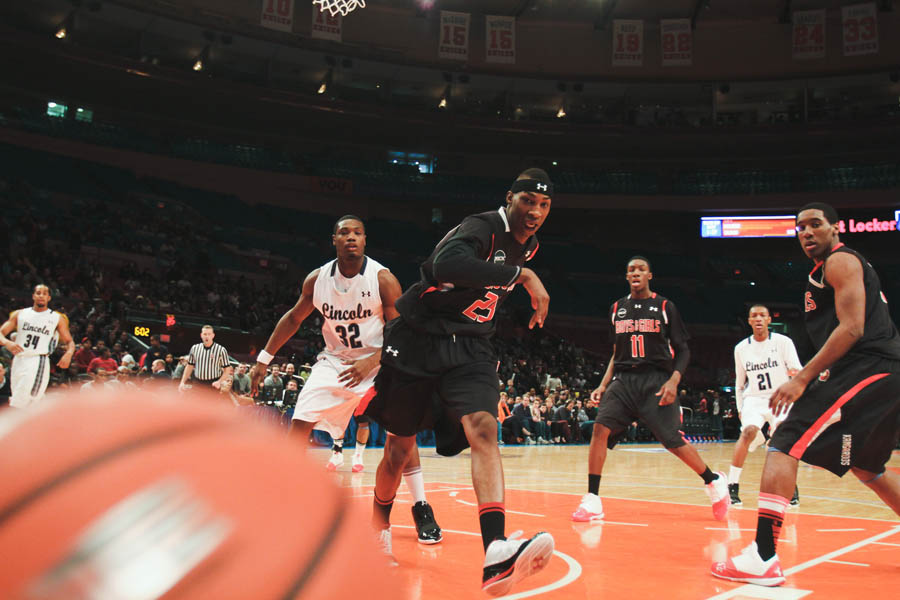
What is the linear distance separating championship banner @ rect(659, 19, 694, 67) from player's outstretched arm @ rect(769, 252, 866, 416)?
87.7 ft

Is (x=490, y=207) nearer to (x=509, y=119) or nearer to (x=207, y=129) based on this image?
(x=509, y=119)

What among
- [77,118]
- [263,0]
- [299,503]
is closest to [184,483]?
[299,503]

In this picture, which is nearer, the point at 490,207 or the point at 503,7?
the point at 503,7

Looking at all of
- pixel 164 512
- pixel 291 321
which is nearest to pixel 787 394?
pixel 291 321

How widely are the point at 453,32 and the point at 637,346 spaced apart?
2340cm

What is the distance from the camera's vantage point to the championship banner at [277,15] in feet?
81.8

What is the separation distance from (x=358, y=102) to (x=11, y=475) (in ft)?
96.2

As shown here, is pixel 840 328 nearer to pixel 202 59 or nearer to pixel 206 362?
pixel 206 362

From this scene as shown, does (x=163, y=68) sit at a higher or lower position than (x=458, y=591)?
higher

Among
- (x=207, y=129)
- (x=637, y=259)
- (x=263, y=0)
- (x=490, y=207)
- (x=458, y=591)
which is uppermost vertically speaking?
(x=263, y=0)

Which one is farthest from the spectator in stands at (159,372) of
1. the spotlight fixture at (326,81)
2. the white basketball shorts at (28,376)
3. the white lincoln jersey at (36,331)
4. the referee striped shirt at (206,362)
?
the spotlight fixture at (326,81)

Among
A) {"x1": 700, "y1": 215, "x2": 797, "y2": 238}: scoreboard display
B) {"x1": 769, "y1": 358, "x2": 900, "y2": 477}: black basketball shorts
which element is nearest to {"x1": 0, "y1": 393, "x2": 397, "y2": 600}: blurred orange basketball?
{"x1": 769, "y1": 358, "x2": 900, "y2": 477}: black basketball shorts

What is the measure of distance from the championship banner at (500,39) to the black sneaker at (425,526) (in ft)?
84.6

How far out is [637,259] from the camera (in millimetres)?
6824
